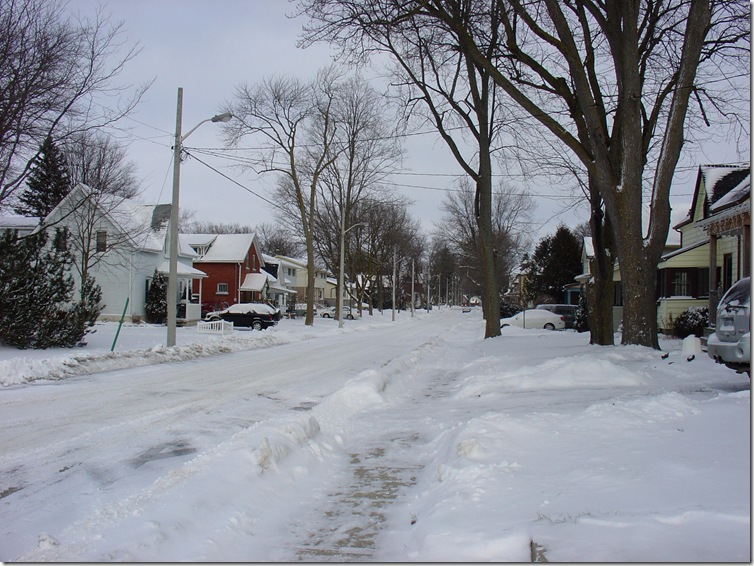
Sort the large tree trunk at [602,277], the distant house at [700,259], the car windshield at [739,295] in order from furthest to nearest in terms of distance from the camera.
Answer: the distant house at [700,259], the large tree trunk at [602,277], the car windshield at [739,295]

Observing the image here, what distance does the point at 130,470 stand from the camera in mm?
6402

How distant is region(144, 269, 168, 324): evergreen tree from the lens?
38.9m

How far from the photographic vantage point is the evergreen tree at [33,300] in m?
18.2

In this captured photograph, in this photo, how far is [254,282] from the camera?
59.6 m

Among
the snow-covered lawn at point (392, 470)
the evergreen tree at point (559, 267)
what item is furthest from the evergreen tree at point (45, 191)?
the evergreen tree at point (559, 267)

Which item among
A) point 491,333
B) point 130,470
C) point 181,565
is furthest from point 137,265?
point 181,565

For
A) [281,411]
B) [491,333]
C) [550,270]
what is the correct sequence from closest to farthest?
[281,411] < [491,333] < [550,270]

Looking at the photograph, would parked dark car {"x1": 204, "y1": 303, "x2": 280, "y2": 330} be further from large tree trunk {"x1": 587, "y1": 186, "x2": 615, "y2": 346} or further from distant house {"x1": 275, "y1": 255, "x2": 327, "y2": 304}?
distant house {"x1": 275, "y1": 255, "x2": 327, "y2": 304}

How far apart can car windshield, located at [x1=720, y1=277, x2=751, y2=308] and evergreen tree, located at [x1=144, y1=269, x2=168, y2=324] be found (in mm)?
34407

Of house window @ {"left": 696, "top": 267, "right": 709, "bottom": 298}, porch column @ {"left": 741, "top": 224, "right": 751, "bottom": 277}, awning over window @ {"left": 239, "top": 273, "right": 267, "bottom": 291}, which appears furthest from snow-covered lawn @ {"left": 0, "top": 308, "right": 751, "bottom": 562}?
awning over window @ {"left": 239, "top": 273, "right": 267, "bottom": 291}

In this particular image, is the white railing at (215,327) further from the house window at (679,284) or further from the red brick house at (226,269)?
the red brick house at (226,269)

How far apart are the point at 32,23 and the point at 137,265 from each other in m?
24.0

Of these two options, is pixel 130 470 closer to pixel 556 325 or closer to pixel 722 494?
pixel 722 494

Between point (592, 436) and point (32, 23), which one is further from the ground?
point (32, 23)
